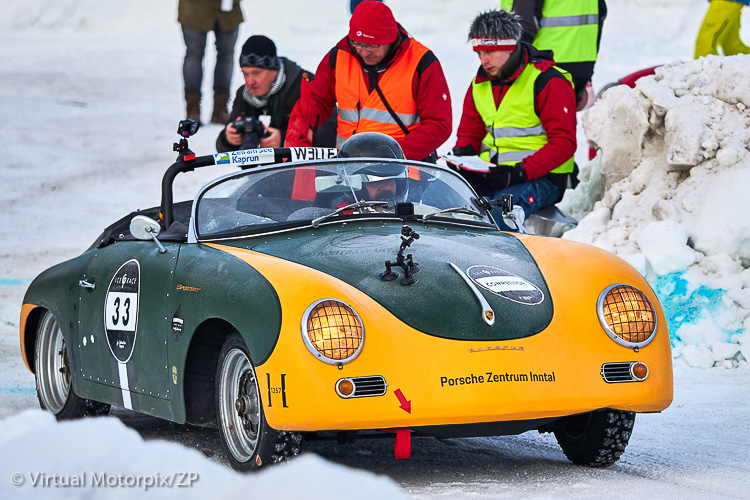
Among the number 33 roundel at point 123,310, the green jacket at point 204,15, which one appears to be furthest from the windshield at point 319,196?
the green jacket at point 204,15

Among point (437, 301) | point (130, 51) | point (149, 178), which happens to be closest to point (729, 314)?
point (437, 301)

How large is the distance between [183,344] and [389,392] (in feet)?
3.83

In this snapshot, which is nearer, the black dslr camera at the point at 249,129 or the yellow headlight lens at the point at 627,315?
the yellow headlight lens at the point at 627,315

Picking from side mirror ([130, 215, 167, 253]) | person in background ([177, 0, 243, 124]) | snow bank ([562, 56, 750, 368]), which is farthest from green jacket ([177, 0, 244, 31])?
side mirror ([130, 215, 167, 253])

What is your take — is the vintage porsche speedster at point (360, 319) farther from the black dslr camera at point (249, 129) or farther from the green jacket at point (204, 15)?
the green jacket at point (204, 15)

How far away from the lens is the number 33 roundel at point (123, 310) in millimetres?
5957

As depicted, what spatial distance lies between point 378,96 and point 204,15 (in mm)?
8777

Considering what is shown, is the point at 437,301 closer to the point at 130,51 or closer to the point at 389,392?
the point at 389,392

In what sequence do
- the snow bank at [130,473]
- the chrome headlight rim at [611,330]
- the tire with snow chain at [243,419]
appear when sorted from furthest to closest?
the chrome headlight rim at [611,330]
the tire with snow chain at [243,419]
the snow bank at [130,473]

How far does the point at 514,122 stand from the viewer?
353 inches

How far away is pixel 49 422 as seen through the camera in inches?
167

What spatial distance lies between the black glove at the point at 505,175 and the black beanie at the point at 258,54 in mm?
1908

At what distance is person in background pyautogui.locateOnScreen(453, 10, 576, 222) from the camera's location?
8.66 m

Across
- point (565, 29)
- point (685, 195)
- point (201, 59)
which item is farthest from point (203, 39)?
point (685, 195)
